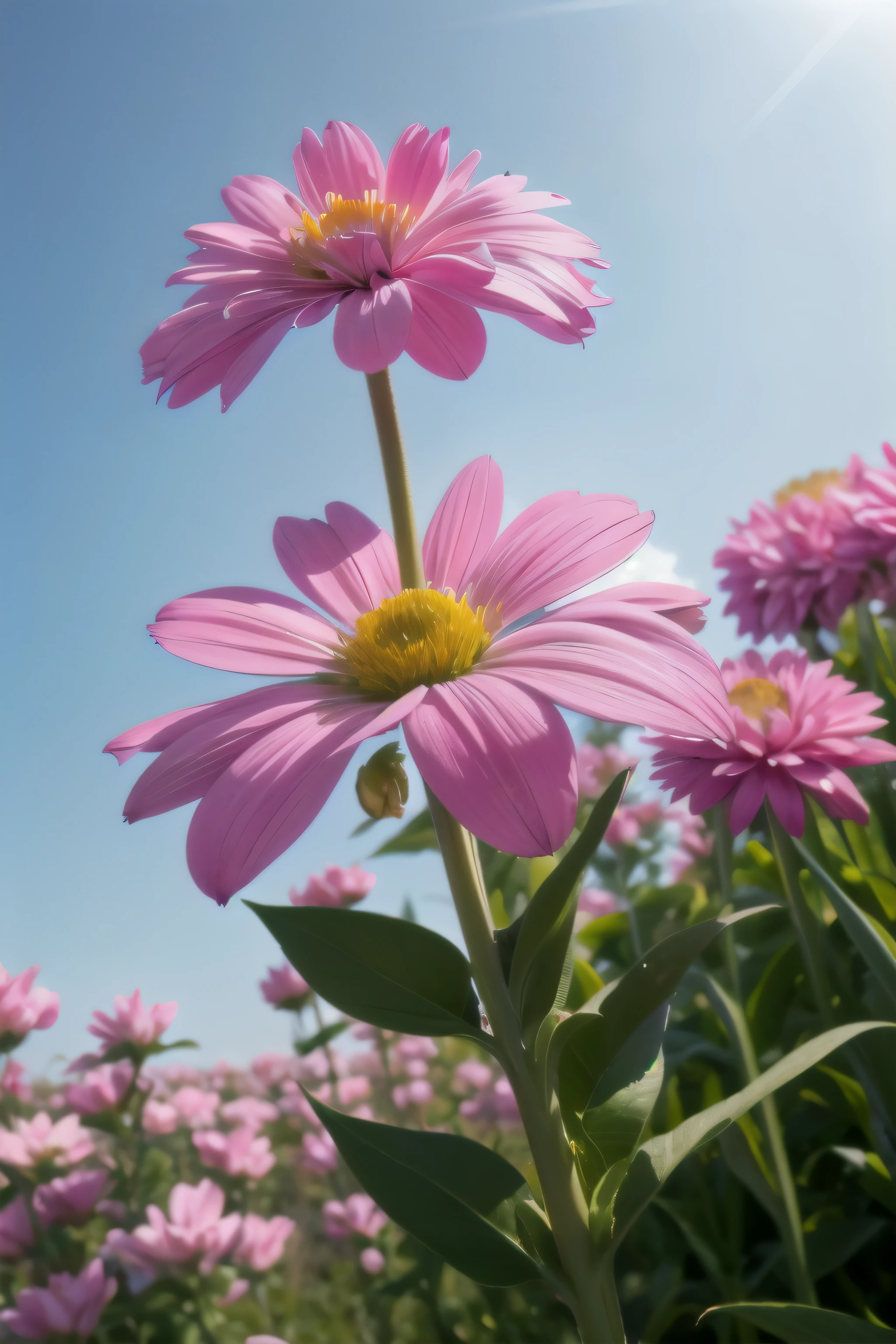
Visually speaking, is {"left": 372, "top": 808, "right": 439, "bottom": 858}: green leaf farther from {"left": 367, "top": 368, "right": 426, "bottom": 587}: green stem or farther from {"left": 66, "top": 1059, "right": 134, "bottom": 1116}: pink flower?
{"left": 367, "top": 368, "right": 426, "bottom": 587}: green stem

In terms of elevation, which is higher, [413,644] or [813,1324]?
[413,644]

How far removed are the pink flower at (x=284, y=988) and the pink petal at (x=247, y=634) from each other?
1.83 ft

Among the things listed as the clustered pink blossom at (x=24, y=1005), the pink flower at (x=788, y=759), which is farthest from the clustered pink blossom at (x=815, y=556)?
the clustered pink blossom at (x=24, y=1005)

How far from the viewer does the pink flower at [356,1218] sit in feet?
2.28

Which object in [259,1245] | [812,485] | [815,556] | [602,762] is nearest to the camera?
[259,1245]

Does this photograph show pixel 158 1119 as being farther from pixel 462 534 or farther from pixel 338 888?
pixel 462 534

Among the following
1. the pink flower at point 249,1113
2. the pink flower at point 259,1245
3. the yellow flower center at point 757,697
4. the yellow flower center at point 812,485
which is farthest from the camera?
the yellow flower center at point 812,485

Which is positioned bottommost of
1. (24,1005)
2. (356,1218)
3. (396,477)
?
(356,1218)

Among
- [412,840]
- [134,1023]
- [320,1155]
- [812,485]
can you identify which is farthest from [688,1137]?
[812,485]

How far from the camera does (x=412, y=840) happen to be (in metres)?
0.64

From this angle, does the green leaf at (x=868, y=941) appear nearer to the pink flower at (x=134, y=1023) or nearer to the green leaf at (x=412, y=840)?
the green leaf at (x=412, y=840)

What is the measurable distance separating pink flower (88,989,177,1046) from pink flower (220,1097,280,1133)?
0.17 metres

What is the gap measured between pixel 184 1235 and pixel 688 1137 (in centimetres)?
44

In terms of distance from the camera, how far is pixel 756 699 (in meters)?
0.47
